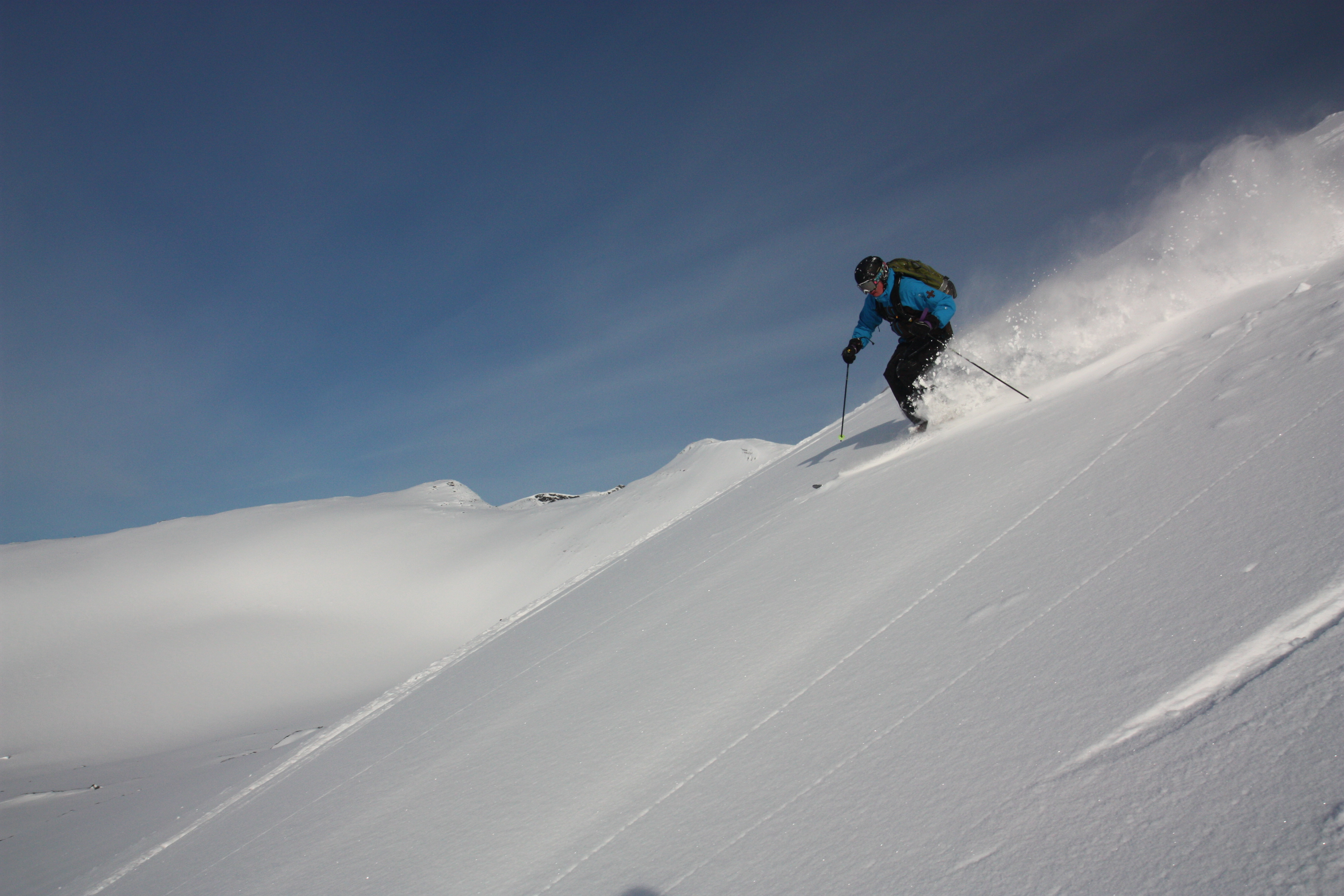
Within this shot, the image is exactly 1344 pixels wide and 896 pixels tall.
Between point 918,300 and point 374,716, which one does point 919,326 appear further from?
point 374,716

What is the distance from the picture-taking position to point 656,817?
8.61 feet

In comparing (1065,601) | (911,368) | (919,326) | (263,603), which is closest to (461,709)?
(1065,601)

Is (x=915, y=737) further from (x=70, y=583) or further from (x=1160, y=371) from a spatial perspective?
(x=70, y=583)

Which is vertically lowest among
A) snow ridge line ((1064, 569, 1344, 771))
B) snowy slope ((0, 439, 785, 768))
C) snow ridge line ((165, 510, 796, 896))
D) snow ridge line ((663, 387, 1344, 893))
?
snow ridge line ((1064, 569, 1344, 771))

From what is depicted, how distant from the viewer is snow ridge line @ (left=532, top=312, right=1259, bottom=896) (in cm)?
254

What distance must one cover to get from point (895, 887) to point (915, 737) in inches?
23.9

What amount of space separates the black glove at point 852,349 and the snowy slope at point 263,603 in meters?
5.79

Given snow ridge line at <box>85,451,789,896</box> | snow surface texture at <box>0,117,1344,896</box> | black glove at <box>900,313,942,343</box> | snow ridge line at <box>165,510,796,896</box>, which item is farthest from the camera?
black glove at <box>900,313,942,343</box>

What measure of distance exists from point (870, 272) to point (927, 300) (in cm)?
67

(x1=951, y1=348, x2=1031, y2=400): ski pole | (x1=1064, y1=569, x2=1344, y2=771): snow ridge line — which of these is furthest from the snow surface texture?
(x1=951, y1=348, x2=1031, y2=400): ski pole

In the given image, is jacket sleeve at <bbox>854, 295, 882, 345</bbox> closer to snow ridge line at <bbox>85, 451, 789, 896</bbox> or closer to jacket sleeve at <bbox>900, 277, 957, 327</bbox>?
jacket sleeve at <bbox>900, 277, 957, 327</bbox>

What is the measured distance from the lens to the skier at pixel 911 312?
7031 mm

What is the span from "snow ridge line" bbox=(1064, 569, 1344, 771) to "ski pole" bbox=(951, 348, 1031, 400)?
5.17 m

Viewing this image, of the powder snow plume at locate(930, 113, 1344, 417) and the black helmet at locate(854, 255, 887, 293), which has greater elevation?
the black helmet at locate(854, 255, 887, 293)
